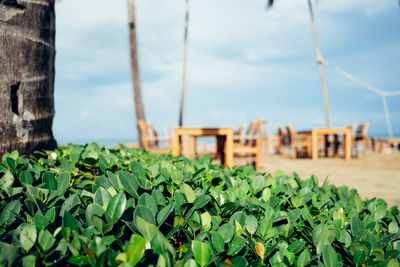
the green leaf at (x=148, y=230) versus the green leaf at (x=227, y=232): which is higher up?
the green leaf at (x=148, y=230)

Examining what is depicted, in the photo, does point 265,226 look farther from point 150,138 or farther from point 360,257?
point 150,138

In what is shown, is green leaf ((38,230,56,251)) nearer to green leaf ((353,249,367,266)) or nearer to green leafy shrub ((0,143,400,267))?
green leafy shrub ((0,143,400,267))

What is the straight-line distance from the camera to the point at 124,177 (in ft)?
3.68

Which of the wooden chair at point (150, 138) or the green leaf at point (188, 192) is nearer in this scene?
the green leaf at point (188, 192)

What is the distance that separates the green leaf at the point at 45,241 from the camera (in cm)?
77

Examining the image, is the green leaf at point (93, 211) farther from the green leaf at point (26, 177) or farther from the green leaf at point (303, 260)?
the green leaf at point (303, 260)

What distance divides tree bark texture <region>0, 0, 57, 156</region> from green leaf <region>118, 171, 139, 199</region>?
3.47 ft

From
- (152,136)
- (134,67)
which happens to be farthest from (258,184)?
(134,67)

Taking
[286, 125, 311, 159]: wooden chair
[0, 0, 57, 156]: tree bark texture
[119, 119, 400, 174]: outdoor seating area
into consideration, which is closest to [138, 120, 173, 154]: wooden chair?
[119, 119, 400, 174]: outdoor seating area

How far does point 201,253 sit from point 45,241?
1.34ft

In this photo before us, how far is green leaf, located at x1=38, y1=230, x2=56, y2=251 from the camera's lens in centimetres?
77

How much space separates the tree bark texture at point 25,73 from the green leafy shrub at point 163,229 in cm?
51

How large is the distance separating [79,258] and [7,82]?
1512 mm

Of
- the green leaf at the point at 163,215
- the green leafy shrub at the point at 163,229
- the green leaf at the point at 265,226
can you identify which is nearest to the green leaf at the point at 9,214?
the green leafy shrub at the point at 163,229
